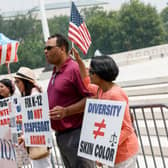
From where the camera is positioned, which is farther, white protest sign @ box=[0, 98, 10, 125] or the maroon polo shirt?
white protest sign @ box=[0, 98, 10, 125]

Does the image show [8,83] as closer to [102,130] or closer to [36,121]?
[36,121]

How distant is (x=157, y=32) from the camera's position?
2500 inches

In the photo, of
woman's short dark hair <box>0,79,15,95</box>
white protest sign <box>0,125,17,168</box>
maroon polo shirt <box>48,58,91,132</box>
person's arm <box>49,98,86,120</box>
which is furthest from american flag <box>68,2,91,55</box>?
person's arm <box>49,98,86,120</box>

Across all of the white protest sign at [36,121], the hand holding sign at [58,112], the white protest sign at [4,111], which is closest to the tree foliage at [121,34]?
the white protest sign at [4,111]

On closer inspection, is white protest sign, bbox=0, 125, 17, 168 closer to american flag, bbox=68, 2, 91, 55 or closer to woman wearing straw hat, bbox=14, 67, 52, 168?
woman wearing straw hat, bbox=14, 67, 52, 168

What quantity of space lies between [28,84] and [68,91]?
0.81 metres

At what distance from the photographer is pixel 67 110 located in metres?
3.87

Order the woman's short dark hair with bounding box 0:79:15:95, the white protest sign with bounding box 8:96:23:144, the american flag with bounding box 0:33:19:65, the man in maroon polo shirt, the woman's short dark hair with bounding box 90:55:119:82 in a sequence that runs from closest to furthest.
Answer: the woman's short dark hair with bounding box 90:55:119:82, the man in maroon polo shirt, the white protest sign with bounding box 8:96:23:144, the woman's short dark hair with bounding box 0:79:15:95, the american flag with bounding box 0:33:19:65

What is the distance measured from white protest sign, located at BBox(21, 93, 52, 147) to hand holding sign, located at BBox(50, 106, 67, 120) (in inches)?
5.6

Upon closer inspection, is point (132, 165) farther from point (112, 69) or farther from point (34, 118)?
point (34, 118)

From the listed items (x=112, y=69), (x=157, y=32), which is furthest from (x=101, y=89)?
(x=157, y=32)

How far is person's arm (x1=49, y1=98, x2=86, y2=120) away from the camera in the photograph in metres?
3.86

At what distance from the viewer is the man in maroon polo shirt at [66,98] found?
13.0ft

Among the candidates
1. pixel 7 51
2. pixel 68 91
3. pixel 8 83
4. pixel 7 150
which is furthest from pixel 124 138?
pixel 7 51
